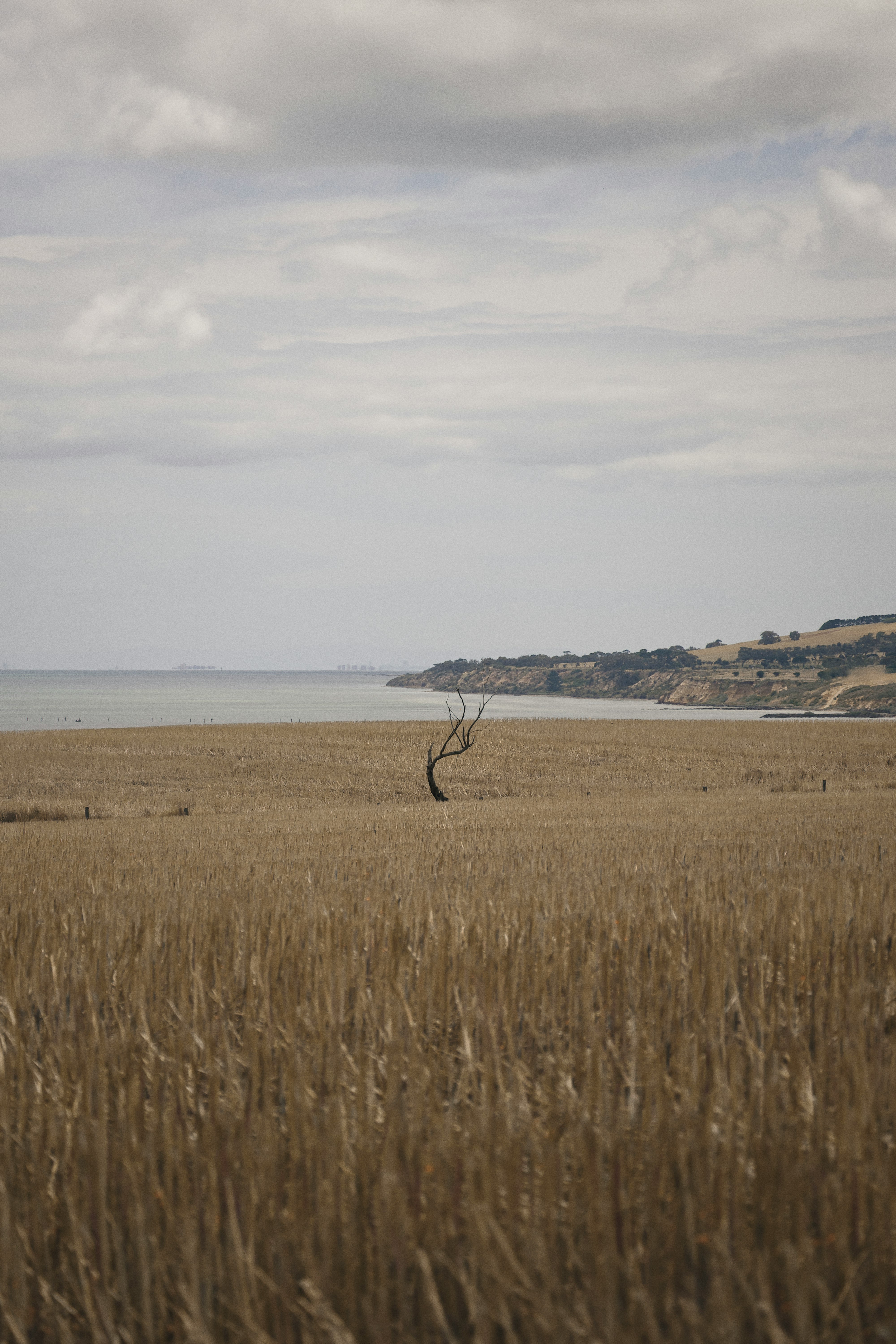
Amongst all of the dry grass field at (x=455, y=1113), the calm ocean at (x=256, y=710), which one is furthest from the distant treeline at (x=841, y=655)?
the dry grass field at (x=455, y=1113)

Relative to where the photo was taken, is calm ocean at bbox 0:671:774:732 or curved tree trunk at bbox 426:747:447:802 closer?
curved tree trunk at bbox 426:747:447:802

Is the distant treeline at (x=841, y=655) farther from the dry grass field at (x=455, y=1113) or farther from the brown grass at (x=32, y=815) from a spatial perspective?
the dry grass field at (x=455, y=1113)

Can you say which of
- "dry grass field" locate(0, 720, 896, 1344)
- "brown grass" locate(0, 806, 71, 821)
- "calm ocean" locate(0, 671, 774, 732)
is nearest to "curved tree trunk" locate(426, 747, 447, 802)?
"brown grass" locate(0, 806, 71, 821)

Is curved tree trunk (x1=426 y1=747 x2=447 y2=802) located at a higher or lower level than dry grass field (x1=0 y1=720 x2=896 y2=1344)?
lower

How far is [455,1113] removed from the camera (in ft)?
10.5

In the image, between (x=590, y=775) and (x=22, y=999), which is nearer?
(x=22, y=999)

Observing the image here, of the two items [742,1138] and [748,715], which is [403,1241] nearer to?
[742,1138]

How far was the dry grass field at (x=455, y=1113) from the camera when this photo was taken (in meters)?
2.15

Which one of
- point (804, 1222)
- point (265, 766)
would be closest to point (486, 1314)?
point (804, 1222)

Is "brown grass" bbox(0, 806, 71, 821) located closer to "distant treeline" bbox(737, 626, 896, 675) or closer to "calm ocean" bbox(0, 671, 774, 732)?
"calm ocean" bbox(0, 671, 774, 732)

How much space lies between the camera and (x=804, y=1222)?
228cm

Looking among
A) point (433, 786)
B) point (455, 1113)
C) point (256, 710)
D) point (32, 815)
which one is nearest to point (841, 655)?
point (256, 710)

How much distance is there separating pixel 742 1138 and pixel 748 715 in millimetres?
141520

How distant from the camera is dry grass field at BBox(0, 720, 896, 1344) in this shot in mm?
2148
